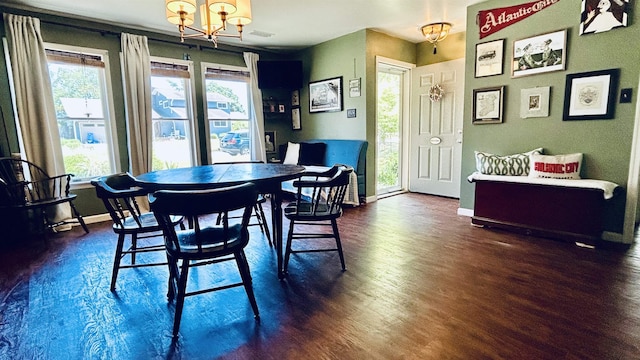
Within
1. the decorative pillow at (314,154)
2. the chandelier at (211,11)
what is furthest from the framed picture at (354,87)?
the chandelier at (211,11)

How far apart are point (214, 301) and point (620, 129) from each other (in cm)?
364

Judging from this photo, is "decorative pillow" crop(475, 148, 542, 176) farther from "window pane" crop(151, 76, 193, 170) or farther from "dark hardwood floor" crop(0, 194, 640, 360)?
"window pane" crop(151, 76, 193, 170)

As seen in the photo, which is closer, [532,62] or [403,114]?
[532,62]

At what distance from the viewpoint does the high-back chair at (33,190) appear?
3318mm

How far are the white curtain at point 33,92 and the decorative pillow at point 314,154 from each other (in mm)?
3113

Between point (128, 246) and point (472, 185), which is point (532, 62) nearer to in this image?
point (472, 185)

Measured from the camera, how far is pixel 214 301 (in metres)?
2.14

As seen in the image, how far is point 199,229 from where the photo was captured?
5.89ft

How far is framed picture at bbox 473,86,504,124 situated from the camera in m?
3.62

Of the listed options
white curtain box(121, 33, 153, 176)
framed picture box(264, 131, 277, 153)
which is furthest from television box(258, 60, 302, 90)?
white curtain box(121, 33, 153, 176)

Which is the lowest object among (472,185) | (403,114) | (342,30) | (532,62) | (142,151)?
(472,185)

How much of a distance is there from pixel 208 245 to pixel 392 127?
429 cm

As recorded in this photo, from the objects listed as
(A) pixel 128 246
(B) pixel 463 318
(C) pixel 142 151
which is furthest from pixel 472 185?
(C) pixel 142 151

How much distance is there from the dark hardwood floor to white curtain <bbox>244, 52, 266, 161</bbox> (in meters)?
2.64
